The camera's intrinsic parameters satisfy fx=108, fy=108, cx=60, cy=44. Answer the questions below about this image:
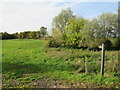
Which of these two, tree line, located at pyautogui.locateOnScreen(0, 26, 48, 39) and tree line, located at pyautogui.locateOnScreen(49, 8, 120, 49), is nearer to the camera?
tree line, located at pyautogui.locateOnScreen(49, 8, 120, 49)

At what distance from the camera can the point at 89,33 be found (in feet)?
66.8

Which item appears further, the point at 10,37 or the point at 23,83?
the point at 10,37

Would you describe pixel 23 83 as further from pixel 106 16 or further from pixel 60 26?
pixel 60 26

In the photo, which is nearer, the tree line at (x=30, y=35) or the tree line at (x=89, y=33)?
the tree line at (x=89, y=33)

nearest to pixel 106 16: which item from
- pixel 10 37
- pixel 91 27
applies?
pixel 91 27

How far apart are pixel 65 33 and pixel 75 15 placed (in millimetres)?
5313

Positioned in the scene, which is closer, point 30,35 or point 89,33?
point 89,33

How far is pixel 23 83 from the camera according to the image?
15.4 ft

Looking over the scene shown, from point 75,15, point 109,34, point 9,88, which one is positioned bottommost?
point 9,88

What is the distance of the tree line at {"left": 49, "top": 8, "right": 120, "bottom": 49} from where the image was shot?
63.1 feet

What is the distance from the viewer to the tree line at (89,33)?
757 inches

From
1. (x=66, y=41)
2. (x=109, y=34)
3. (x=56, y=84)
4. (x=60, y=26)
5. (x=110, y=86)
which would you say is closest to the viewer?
(x=110, y=86)

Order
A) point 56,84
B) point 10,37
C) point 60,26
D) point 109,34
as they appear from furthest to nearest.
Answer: point 10,37 < point 60,26 < point 109,34 < point 56,84

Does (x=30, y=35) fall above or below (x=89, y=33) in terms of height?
above
